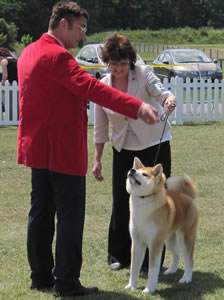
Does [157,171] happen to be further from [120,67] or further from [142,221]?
[120,67]

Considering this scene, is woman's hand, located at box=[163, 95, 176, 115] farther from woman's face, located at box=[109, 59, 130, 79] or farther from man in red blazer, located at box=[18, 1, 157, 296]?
man in red blazer, located at box=[18, 1, 157, 296]

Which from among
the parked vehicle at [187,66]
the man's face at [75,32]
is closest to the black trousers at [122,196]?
the man's face at [75,32]

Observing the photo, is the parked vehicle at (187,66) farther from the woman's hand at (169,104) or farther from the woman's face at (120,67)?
the woman's hand at (169,104)

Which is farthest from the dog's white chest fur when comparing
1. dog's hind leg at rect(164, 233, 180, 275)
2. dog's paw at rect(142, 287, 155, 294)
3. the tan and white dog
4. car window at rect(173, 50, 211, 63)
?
car window at rect(173, 50, 211, 63)

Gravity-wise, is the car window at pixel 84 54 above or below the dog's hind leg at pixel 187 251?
above

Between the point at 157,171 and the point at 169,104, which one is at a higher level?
the point at 169,104

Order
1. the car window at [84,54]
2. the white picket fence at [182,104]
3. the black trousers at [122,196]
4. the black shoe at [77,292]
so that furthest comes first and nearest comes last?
1. the car window at [84,54]
2. the white picket fence at [182,104]
3. the black trousers at [122,196]
4. the black shoe at [77,292]

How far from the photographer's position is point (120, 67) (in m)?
4.94

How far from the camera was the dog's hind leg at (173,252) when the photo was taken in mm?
5199

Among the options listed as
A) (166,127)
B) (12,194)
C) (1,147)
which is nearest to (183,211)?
(166,127)

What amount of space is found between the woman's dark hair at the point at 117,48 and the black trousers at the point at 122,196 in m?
0.76

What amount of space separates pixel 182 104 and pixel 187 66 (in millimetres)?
6368

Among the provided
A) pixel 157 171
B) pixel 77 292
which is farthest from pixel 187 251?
pixel 77 292

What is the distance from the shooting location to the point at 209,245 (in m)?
5.95
